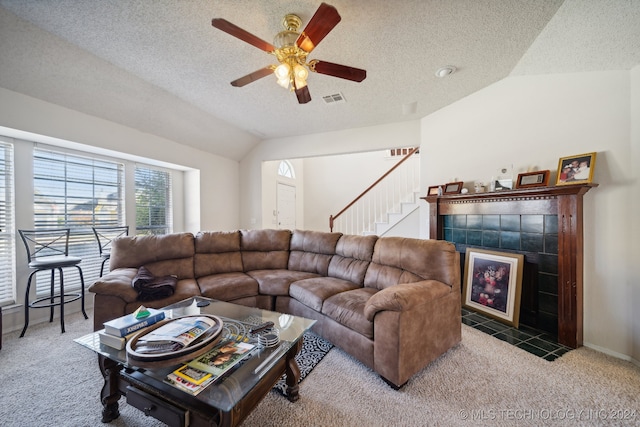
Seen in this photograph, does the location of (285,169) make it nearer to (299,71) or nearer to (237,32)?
(299,71)

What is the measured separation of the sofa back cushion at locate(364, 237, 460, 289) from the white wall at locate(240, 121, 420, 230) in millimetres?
2132

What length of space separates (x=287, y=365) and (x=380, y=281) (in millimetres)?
1268

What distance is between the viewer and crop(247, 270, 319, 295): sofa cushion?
2812 millimetres

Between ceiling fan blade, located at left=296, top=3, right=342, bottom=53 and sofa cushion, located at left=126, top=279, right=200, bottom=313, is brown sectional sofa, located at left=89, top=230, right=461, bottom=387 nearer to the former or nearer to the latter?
sofa cushion, located at left=126, top=279, right=200, bottom=313

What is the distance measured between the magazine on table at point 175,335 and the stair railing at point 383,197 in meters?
4.00

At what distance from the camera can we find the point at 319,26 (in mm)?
1545

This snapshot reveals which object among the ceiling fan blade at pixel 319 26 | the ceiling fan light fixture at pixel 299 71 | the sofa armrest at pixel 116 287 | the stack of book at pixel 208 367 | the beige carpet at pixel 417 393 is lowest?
the beige carpet at pixel 417 393

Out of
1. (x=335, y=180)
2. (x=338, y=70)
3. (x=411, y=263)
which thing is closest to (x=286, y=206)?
(x=335, y=180)

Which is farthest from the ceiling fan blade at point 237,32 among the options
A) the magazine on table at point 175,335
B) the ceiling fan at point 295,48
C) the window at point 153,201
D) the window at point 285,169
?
the window at point 285,169

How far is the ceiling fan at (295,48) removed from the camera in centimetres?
156

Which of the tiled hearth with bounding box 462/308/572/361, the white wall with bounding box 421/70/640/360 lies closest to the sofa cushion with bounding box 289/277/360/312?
the tiled hearth with bounding box 462/308/572/361

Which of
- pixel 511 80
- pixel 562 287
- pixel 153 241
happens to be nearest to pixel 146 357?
pixel 153 241

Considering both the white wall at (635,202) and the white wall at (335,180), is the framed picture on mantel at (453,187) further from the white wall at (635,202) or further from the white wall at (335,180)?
the white wall at (335,180)

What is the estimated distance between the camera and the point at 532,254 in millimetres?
2623
